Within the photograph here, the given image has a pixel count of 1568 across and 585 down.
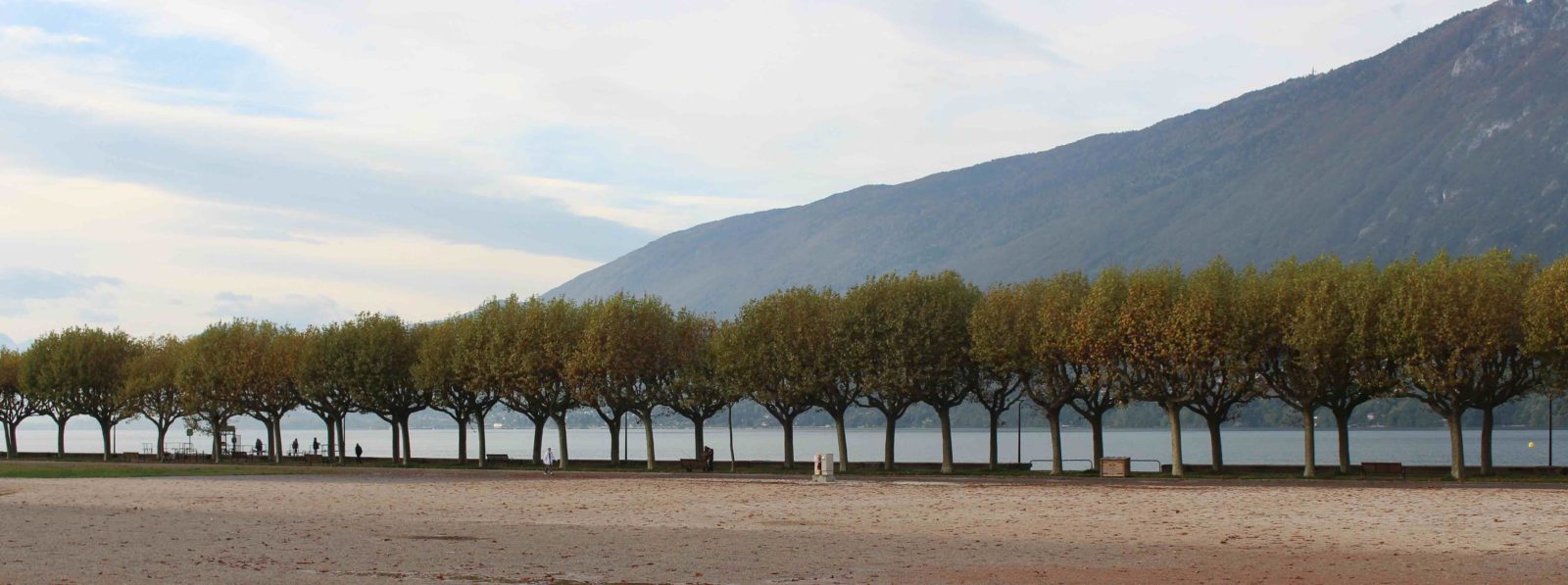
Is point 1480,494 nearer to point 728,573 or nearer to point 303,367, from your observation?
point 728,573

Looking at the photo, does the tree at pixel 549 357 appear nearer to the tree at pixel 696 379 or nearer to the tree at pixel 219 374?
the tree at pixel 696 379

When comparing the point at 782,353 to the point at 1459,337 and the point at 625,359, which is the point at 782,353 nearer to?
the point at 625,359

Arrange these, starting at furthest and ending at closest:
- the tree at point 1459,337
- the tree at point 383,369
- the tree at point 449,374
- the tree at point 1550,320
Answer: the tree at point 383,369 → the tree at point 449,374 → the tree at point 1459,337 → the tree at point 1550,320

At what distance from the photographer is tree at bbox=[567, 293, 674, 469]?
319 feet

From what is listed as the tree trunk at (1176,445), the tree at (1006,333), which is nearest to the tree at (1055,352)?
the tree at (1006,333)

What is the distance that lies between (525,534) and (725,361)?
54.1m

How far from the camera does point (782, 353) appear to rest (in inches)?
3669

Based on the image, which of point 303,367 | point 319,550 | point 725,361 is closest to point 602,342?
point 725,361

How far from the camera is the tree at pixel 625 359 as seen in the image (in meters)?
97.4

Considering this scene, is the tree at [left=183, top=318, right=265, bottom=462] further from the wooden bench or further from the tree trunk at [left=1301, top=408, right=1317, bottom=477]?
the tree trunk at [left=1301, top=408, right=1317, bottom=477]

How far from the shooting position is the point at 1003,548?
36.3m

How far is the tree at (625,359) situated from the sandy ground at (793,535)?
29.8m

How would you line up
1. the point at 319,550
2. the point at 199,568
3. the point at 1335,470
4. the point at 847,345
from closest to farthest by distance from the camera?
the point at 199,568, the point at 319,550, the point at 1335,470, the point at 847,345

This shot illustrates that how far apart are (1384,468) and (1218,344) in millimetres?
10309
